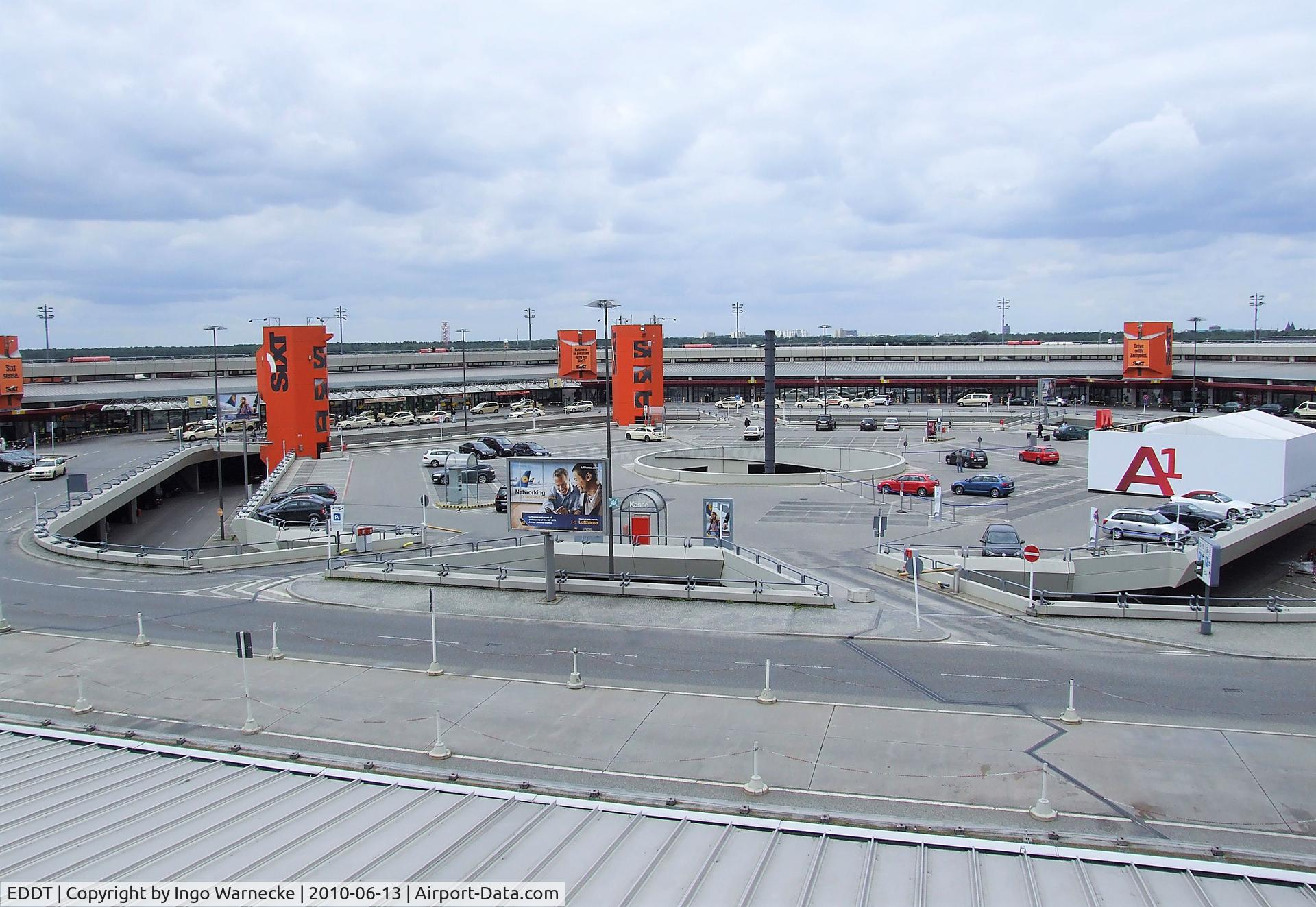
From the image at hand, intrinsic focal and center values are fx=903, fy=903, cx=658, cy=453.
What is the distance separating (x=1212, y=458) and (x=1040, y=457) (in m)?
15.0

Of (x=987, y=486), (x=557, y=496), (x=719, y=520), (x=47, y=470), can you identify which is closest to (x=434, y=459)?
(x=47, y=470)

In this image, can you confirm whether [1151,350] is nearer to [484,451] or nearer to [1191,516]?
[1191,516]

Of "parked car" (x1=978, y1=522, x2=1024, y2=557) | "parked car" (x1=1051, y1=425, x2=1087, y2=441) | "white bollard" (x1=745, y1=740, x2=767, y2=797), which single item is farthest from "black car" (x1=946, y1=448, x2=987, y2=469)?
"white bollard" (x1=745, y1=740, x2=767, y2=797)

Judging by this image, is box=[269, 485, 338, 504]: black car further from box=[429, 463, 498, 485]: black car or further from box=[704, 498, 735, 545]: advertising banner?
box=[704, 498, 735, 545]: advertising banner

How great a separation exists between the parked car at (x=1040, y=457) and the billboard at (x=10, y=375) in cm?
8214

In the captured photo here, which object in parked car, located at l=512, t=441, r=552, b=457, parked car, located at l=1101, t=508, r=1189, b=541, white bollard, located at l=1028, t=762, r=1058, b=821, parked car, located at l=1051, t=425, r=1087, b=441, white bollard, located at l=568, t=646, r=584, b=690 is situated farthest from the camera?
parked car, located at l=1051, t=425, r=1087, b=441

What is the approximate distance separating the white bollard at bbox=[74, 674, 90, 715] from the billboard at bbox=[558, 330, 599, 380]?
88952 mm

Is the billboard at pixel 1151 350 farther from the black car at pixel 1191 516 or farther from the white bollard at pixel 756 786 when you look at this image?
the white bollard at pixel 756 786

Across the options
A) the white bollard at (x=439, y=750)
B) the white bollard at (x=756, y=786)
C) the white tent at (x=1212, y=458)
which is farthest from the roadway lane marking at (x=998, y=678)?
the white tent at (x=1212, y=458)

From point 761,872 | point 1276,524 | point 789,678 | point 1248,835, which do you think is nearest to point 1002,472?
point 1276,524

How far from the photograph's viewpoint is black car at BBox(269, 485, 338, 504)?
4462 centimetres

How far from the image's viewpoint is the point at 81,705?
59.9 ft

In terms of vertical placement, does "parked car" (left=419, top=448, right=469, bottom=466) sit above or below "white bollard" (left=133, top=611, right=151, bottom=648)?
above

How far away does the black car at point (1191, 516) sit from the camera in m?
35.4
